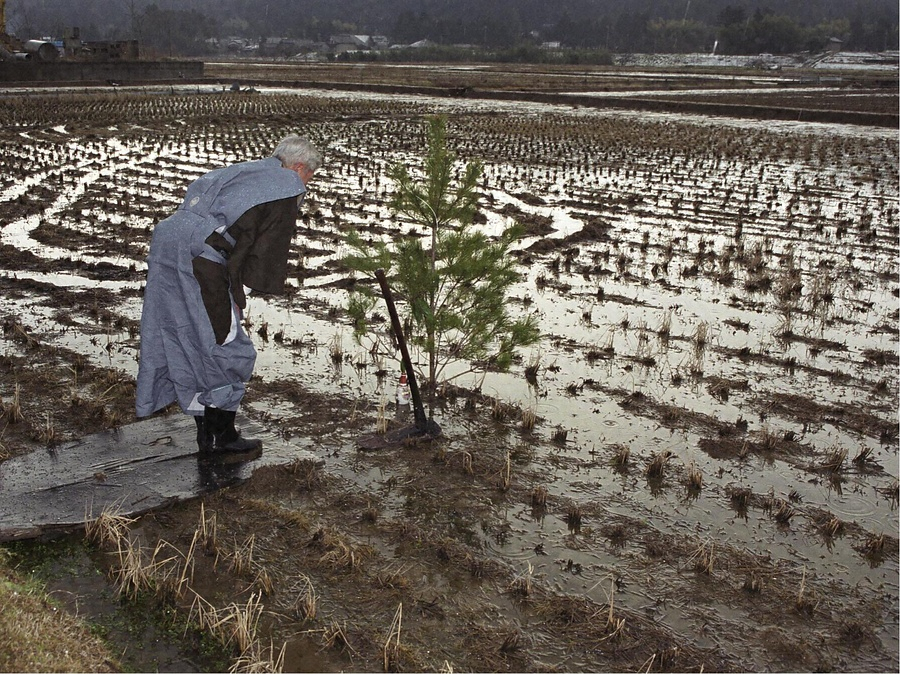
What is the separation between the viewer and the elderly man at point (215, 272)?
173 inches

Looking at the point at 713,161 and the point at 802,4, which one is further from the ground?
the point at 802,4

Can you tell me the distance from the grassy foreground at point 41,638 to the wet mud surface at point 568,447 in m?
0.56

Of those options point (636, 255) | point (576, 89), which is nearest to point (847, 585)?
point (636, 255)

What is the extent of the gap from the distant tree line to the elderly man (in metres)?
57.8

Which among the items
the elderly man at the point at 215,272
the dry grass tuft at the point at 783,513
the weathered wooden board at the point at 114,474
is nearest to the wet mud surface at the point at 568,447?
the dry grass tuft at the point at 783,513

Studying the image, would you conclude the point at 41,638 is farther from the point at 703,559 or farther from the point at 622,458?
the point at 622,458

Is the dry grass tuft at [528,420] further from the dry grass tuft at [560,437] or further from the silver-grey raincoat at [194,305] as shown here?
the silver-grey raincoat at [194,305]

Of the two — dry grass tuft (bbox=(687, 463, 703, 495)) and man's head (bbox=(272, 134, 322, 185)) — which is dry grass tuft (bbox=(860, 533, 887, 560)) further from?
man's head (bbox=(272, 134, 322, 185))

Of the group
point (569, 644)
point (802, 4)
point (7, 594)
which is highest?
point (802, 4)

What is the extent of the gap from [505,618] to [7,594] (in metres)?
2.00

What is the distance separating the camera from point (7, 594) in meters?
3.28

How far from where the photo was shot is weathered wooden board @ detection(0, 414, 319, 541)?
4.18 m

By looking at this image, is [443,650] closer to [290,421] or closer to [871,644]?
[871,644]

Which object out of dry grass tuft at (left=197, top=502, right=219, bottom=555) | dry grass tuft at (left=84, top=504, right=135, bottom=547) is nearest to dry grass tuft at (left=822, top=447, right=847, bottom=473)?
dry grass tuft at (left=197, top=502, right=219, bottom=555)
